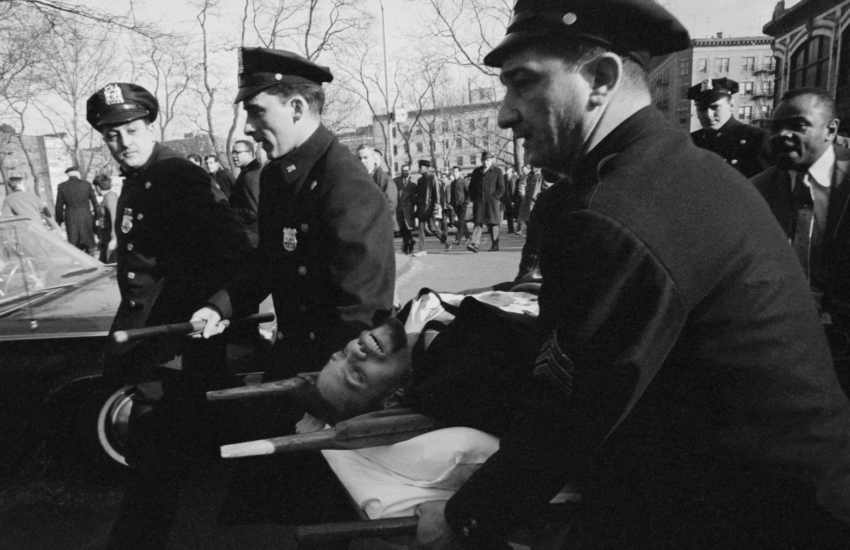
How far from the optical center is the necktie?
10.4ft

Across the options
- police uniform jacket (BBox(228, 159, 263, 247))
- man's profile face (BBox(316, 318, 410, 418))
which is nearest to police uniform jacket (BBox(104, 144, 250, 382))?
man's profile face (BBox(316, 318, 410, 418))

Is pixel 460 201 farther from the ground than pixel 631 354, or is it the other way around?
pixel 631 354

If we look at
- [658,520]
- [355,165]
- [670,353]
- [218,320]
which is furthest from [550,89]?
[218,320]

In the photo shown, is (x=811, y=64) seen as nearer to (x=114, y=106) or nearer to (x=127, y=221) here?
(x=114, y=106)

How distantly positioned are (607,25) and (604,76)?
91 mm

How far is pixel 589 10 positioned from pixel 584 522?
99cm

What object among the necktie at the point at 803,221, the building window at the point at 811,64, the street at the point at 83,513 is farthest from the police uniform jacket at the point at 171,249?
the building window at the point at 811,64

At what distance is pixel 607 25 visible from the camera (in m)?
1.17

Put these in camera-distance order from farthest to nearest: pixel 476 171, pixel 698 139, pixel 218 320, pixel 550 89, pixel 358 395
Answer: pixel 476 171 → pixel 698 139 → pixel 218 320 → pixel 358 395 → pixel 550 89

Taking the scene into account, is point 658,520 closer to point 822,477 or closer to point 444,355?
point 822,477

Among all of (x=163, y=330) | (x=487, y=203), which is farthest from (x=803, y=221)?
(x=487, y=203)

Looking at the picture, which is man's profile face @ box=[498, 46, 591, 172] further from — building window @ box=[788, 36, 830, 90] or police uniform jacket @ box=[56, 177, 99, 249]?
building window @ box=[788, 36, 830, 90]

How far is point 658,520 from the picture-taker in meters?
1.18

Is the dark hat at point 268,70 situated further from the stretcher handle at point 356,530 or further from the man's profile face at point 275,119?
the stretcher handle at point 356,530
